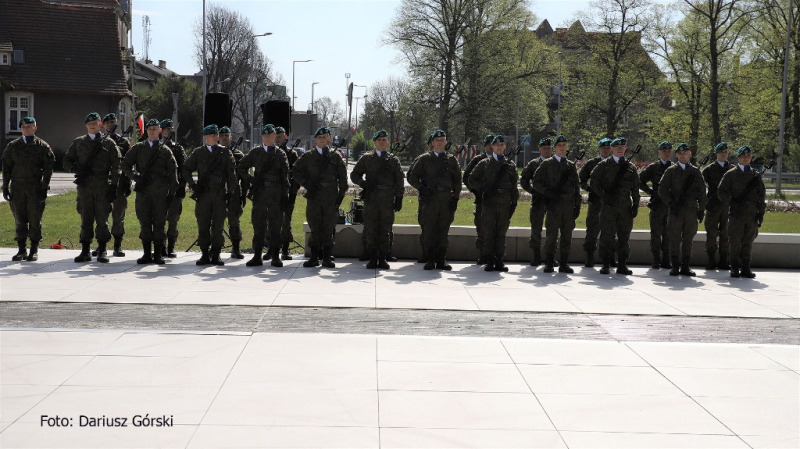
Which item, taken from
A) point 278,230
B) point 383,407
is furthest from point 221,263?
point 383,407

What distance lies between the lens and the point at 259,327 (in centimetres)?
859

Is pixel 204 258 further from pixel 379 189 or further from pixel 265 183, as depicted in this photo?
pixel 379 189

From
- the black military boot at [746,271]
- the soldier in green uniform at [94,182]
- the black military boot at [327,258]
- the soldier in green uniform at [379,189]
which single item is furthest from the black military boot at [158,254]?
the black military boot at [746,271]

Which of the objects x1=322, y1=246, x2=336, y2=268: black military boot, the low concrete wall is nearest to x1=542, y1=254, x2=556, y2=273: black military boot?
the low concrete wall

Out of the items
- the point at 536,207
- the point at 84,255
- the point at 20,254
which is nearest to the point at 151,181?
the point at 84,255

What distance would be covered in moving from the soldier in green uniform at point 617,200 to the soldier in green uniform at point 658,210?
2.11ft

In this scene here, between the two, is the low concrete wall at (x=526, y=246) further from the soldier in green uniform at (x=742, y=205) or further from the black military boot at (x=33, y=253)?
the black military boot at (x=33, y=253)

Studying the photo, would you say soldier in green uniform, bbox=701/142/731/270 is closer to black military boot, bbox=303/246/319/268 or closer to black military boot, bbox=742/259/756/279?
black military boot, bbox=742/259/756/279

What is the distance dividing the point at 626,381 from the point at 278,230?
24.6ft

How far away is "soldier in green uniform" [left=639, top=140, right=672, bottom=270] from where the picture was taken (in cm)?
1390

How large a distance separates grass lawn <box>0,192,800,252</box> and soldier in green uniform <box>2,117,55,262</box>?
2.34 m

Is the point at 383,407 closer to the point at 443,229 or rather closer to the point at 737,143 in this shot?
the point at 443,229

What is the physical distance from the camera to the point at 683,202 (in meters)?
13.1

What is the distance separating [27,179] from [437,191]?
246 inches
